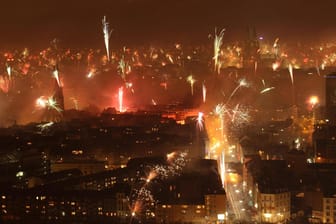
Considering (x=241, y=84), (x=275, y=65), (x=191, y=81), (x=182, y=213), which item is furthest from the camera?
(x=191, y=81)

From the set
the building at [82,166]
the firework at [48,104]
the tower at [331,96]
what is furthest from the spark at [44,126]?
the tower at [331,96]

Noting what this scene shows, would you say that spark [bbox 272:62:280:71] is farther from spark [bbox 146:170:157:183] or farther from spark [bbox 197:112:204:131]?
spark [bbox 146:170:157:183]

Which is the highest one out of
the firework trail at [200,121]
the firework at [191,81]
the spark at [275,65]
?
the spark at [275,65]

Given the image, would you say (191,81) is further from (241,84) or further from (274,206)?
(274,206)

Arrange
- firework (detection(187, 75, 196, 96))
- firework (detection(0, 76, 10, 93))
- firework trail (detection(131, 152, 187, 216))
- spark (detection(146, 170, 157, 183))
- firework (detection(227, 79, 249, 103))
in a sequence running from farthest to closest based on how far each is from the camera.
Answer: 1. firework (detection(0, 76, 10, 93))
2. firework (detection(187, 75, 196, 96))
3. firework (detection(227, 79, 249, 103))
4. spark (detection(146, 170, 157, 183))
5. firework trail (detection(131, 152, 187, 216))

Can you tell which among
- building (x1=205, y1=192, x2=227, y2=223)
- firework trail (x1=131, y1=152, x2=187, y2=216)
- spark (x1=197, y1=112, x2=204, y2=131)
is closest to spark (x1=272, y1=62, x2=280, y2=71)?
spark (x1=197, y1=112, x2=204, y2=131)

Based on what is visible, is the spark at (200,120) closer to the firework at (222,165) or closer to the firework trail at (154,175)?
the firework at (222,165)

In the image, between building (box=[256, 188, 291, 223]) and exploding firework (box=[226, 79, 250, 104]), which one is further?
exploding firework (box=[226, 79, 250, 104])

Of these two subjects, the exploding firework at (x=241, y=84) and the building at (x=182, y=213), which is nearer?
the building at (x=182, y=213)

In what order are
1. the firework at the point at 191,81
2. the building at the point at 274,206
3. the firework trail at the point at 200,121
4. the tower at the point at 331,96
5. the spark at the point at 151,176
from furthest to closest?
the firework at the point at 191,81 < the firework trail at the point at 200,121 < the tower at the point at 331,96 < the spark at the point at 151,176 < the building at the point at 274,206

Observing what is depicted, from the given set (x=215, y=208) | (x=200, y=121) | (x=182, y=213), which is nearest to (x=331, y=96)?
(x=200, y=121)

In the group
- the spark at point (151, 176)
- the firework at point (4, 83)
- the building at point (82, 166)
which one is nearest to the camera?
the spark at point (151, 176)
